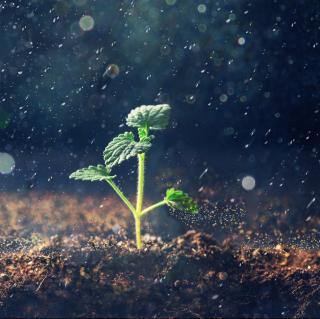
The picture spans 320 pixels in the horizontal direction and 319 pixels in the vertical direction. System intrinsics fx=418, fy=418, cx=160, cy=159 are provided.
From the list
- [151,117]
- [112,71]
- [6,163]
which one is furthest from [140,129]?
[6,163]

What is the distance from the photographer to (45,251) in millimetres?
2031

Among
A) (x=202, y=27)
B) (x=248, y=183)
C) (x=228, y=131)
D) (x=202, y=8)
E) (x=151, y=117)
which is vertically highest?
→ (x=202, y=8)

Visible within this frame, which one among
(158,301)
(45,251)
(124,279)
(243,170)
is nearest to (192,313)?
(158,301)

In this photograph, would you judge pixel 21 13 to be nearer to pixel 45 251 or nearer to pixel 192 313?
pixel 45 251

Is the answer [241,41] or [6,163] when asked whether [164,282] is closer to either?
[241,41]

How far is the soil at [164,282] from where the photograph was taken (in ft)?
5.46

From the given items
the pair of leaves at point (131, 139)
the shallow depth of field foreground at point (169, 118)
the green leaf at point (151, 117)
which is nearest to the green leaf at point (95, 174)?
the pair of leaves at point (131, 139)

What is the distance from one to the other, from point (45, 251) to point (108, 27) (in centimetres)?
201

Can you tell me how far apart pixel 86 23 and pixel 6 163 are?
1.38 m

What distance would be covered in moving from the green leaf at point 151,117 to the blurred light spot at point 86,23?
5.53ft

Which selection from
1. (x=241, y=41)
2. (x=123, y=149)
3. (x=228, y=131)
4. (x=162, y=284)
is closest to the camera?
(x=162, y=284)

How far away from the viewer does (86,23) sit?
336 centimetres

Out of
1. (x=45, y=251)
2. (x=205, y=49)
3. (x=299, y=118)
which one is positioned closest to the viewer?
(x=45, y=251)

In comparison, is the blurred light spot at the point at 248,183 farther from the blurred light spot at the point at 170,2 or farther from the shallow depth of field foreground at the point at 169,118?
the blurred light spot at the point at 170,2
